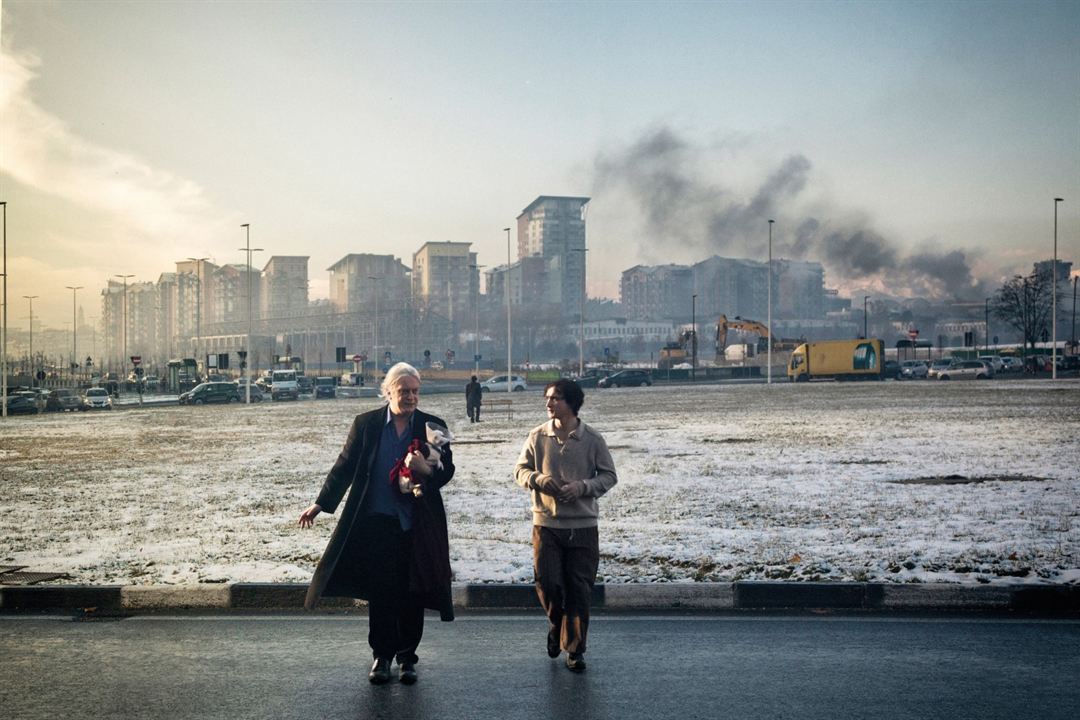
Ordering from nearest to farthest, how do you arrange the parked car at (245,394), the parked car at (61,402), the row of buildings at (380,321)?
the parked car at (61,402) < the parked car at (245,394) < the row of buildings at (380,321)

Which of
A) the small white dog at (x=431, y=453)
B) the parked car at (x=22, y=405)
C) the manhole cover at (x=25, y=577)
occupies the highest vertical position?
the small white dog at (x=431, y=453)

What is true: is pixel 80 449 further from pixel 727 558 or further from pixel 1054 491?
pixel 1054 491

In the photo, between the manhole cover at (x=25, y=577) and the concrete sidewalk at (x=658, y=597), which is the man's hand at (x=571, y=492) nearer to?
the concrete sidewalk at (x=658, y=597)

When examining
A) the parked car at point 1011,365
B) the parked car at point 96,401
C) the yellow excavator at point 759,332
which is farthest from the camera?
the yellow excavator at point 759,332

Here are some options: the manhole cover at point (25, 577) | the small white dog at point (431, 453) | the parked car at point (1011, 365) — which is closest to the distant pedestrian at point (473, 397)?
the manhole cover at point (25, 577)

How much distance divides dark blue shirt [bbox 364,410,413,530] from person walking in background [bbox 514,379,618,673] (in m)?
0.68

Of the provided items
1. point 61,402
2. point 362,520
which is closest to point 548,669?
point 362,520

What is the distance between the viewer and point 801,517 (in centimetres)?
1037

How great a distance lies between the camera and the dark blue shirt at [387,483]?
5.36 meters

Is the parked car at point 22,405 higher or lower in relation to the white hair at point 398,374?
lower

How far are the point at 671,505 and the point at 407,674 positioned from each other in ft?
21.6

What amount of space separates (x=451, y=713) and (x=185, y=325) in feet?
658

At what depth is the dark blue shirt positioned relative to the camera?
5355 millimetres

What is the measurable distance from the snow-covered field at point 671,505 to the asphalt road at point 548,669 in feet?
3.44
